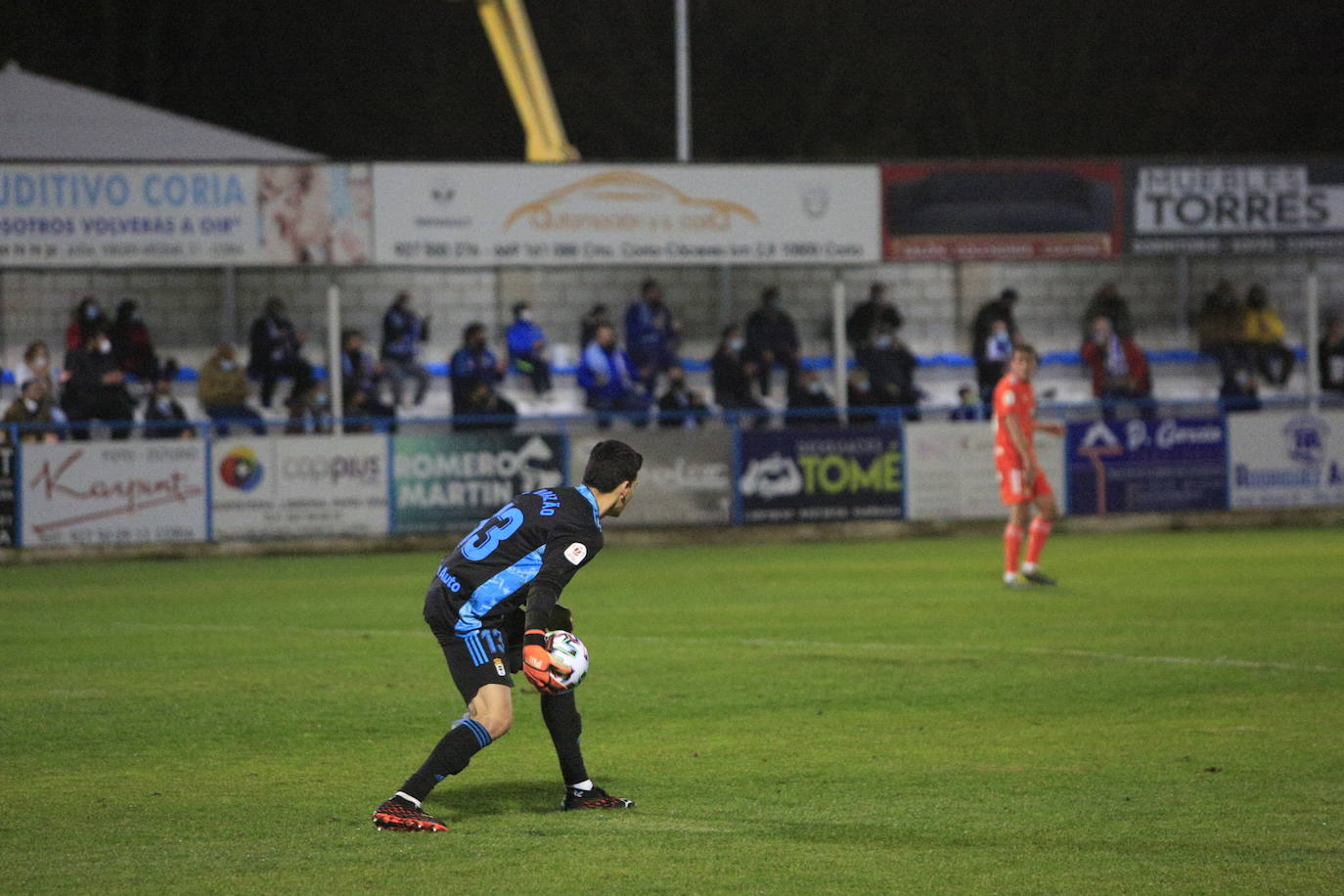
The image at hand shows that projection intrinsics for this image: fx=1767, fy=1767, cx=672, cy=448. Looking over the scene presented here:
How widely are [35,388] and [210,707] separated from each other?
12.7 meters

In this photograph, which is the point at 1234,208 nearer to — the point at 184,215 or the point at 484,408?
the point at 484,408

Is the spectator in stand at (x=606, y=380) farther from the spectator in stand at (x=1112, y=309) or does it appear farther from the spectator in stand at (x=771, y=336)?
the spectator in stand at (x=1112, y=309)

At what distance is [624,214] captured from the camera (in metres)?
26.5

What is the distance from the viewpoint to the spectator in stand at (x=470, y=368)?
2495 cm

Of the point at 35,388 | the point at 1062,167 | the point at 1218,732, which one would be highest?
the point at 1062,167

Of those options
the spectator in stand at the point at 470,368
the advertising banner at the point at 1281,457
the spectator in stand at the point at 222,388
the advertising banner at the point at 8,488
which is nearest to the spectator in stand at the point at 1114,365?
the advertising banner at the point at 1281,457

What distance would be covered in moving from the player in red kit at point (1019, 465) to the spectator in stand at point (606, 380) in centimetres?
921

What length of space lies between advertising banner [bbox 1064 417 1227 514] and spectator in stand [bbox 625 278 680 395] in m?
6.44

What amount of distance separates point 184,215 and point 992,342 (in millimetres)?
12189

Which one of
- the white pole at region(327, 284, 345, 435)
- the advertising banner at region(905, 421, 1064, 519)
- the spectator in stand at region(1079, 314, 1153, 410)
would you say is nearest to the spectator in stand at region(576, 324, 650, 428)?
the white pole at region(327, 284, 345, 435)

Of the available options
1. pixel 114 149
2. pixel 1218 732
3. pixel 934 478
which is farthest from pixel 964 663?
pixel 114 149

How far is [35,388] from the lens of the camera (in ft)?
71.7

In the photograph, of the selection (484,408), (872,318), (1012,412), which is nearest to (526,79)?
(872,318)

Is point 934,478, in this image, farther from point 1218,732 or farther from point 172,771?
point 172,771
